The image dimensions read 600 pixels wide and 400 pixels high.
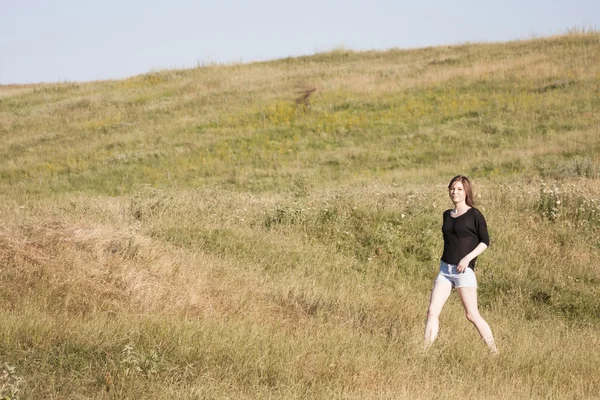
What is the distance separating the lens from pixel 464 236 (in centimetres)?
647

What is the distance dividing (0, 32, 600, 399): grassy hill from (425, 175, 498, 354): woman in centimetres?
29

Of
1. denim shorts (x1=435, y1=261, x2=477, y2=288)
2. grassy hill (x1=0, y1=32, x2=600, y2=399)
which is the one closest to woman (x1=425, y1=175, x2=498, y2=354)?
denim shorts (x1=435, y1=261, x2=477, y2=288)

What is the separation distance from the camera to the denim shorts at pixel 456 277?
6.44 m

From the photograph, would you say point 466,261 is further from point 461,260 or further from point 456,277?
point 456,277

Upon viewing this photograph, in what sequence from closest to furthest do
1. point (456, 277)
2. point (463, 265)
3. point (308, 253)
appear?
point (463, 265), point (456, 277), point (308, 253)

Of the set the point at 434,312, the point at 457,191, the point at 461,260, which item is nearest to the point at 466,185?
the point at 457,191

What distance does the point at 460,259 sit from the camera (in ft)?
21.1

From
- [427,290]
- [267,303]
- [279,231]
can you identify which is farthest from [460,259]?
[279,231]

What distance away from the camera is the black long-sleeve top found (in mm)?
6457

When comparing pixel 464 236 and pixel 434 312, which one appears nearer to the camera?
pixel 434 312

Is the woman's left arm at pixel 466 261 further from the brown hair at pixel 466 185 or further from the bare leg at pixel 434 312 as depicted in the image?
the brown hair at pixel 466 185

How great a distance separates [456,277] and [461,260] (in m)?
0.22

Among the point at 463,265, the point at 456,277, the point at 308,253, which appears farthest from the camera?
the point at 308,253

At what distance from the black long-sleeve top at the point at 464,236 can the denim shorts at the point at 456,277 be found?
7 centimetres
